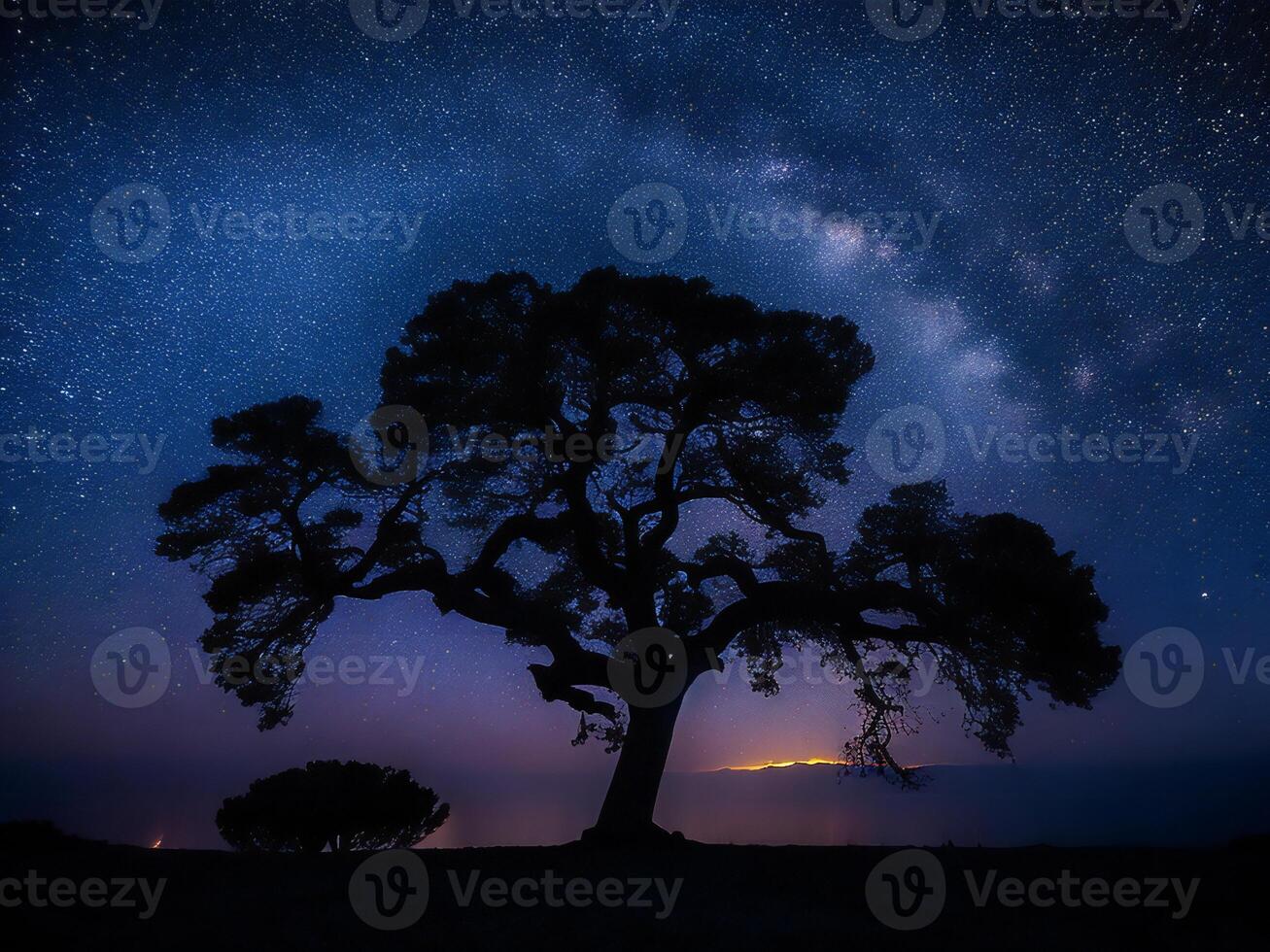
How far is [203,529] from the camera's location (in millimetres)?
11914

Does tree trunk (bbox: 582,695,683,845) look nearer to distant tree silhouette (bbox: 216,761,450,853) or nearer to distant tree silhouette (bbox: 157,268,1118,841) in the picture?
distant tree silhouette (bbox: 157,268,1118,841)

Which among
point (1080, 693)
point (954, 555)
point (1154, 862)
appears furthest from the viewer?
point (954, 555)

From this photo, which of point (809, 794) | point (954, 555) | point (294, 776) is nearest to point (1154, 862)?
point (954, 555)

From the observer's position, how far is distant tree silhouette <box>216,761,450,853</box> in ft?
50.5

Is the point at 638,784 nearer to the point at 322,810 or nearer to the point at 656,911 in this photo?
the point at 656,911

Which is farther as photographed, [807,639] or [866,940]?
[807,639]

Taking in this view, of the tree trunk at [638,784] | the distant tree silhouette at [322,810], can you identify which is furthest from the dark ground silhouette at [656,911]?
the distant tree silhouette at [322,810]

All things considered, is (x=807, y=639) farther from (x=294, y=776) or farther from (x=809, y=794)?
(x=809, y=794)

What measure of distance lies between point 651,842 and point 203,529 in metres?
9.81

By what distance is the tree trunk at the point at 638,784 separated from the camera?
39.0ft

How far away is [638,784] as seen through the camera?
40.3ft

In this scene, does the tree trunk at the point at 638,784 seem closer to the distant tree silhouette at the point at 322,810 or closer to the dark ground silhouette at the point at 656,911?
the dark ground silhouette at the point at 656,911

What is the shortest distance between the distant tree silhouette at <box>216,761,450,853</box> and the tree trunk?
727 centimetres

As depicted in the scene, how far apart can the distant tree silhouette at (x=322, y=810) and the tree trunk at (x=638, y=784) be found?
7270mm
